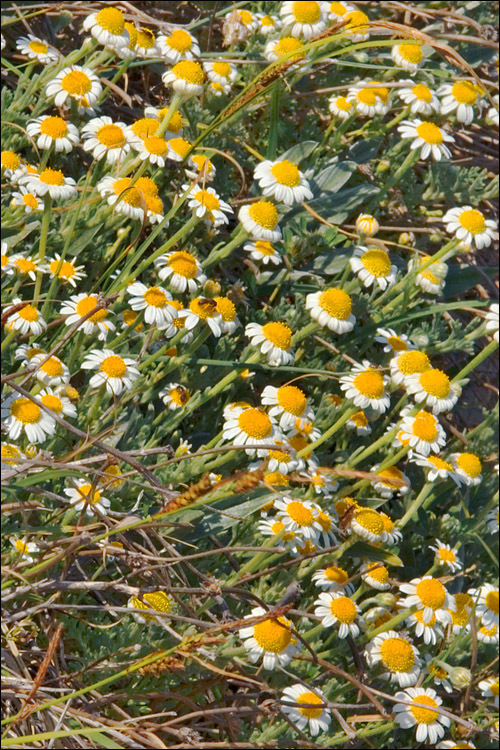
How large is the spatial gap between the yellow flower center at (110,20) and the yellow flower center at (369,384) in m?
1.15

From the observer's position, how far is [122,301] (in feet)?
7.88

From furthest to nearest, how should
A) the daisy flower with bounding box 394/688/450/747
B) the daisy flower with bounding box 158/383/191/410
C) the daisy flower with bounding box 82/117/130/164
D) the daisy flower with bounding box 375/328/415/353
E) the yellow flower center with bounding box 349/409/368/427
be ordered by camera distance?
the daisy flower with bounding box 375/328/415/353 → the yellow flower center with bounding box 349/409/368/427 → the daisy flower with bounding box 82/117/130/164 → the daisy flower with bounding box 158/383/191/410 → the daisy flower with bounding box 394/688/450/747

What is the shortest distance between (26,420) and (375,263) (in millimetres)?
1198

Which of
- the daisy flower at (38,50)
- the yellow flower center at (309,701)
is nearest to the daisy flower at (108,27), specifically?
the daisy flower at (38,50)

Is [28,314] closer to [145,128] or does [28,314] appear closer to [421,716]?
[145,128]

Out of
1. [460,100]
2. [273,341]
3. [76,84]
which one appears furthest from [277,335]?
[460,100]

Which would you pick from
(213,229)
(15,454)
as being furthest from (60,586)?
(213,229)

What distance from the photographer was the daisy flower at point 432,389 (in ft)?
8.30

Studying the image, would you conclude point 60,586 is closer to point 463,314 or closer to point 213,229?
point 213,229

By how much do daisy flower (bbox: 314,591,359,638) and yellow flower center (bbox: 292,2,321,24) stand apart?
1.80 m

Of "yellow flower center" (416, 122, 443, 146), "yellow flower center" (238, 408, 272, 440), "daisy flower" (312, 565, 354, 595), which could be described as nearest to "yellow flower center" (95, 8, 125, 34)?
"yellow flower center" (416, 122, 443, 146)

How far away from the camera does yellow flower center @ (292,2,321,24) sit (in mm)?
2959

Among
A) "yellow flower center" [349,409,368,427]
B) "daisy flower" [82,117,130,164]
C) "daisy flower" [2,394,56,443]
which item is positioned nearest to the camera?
"daisy flower" [2,394,56,443]

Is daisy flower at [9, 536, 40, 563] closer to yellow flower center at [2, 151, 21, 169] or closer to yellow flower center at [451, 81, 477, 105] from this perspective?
yellow flower center at [2, 151, 21, 169]
